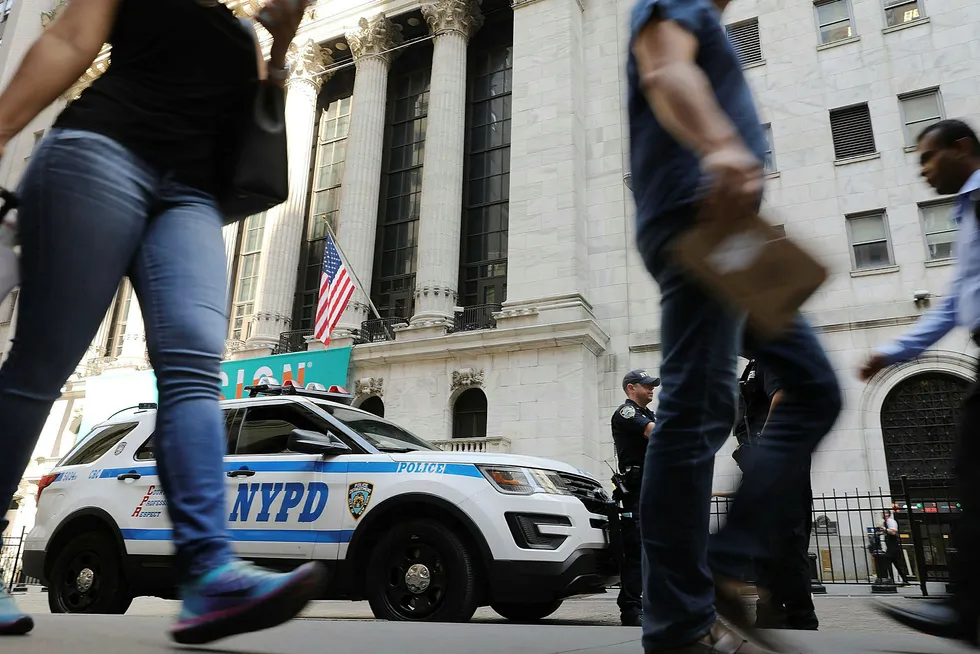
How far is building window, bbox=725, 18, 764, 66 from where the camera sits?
20656 millimetres

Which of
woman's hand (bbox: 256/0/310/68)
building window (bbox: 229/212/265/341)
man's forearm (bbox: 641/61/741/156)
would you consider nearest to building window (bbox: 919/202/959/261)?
man's forearm (bbox: 641/61/741/156)

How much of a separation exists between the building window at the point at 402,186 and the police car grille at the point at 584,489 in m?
18.4

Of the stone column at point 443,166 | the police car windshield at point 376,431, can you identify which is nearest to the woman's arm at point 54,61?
the police car windshield at point 376,431

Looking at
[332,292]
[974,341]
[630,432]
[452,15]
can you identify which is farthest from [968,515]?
[452,15]

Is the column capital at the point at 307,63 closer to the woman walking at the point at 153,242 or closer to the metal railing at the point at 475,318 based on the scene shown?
the metal railing at the point at 475,318

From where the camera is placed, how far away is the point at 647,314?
776 inches

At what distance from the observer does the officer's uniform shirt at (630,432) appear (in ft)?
19.2

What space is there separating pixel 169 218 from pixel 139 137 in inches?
9.9

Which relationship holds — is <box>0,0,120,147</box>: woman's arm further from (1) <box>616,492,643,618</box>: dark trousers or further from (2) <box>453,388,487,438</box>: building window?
(2) <box>453,388,487,438</box>: building window

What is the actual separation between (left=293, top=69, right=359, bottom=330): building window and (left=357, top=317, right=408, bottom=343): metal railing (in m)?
3.67

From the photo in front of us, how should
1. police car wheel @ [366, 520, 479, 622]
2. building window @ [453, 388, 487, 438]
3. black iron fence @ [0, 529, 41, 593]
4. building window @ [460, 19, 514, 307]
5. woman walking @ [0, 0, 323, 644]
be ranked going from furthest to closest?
building window @ [460, 19, 514, 307] < building window @ [453, 388, 487, 438] < black iron fence @ [0, 529, 41, 593] < police car wheel @ [366, 520, 479, 622] < woman walking @ [0, 0, 323, 644]

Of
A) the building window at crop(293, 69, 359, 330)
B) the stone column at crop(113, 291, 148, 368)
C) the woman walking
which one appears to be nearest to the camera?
the woman walking

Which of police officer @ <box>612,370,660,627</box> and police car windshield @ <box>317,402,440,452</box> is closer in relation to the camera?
police officer @ <box>612,370,660,627</box>

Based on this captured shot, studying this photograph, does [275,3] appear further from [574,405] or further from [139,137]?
[574,405]
